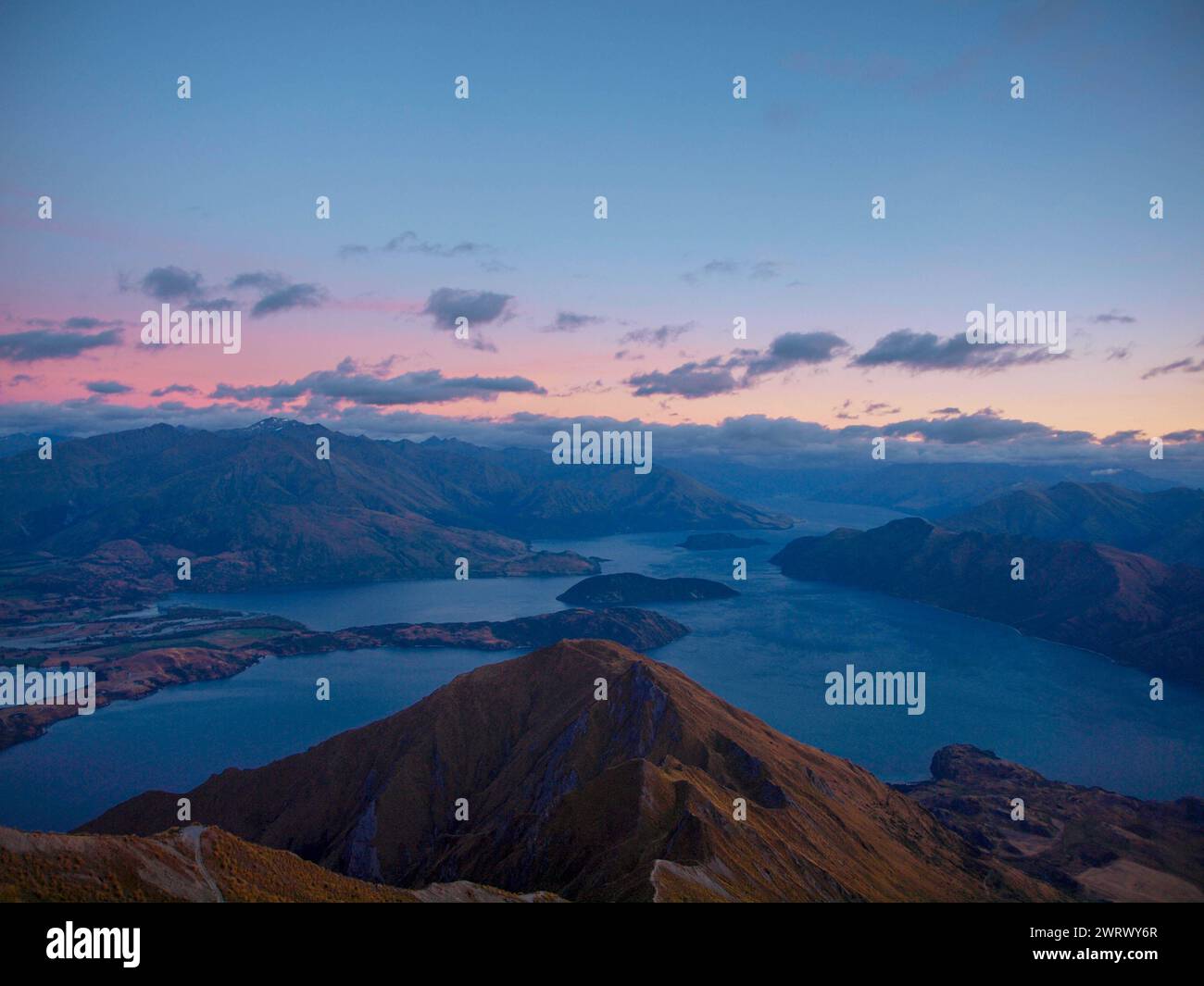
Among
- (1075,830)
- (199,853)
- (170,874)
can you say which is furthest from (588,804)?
(1075,830)

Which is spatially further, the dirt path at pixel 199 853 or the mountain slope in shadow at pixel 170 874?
the dirt path at pixel 199 853

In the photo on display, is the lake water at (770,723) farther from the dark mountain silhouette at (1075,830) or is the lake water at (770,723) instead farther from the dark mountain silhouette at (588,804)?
the dark mountain silhouette at (588,804)

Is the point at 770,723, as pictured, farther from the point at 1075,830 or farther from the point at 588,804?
the point at 588,804

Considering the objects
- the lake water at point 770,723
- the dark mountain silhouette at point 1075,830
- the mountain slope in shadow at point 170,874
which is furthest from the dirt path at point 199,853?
the lake water at point 770,723

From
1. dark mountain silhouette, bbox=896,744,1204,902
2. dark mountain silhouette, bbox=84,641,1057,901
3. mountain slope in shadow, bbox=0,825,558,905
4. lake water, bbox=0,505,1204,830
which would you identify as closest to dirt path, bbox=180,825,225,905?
mountain slope in shadow, bbox=0,825,558,905

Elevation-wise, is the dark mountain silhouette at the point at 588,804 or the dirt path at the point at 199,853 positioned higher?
the dirt path at the point at 199,853
